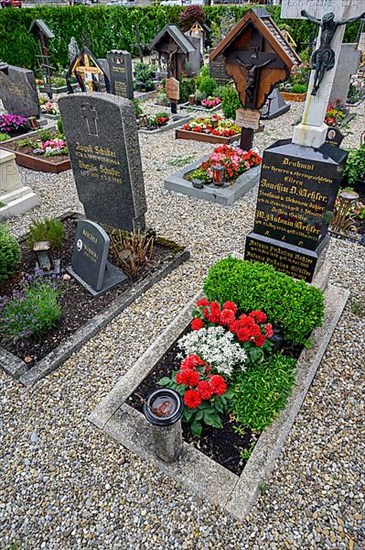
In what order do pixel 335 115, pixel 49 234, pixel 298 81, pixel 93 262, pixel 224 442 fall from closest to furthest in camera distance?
pixel 224 442 → pixel 93 262 → pixel 49 234 → pixel 335 115 → pixel 298 81

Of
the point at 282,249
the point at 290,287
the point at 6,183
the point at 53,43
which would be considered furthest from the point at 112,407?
the point at 53,43

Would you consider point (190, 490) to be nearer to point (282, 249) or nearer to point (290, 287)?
point (290, 287)

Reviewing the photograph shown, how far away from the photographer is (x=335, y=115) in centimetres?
1070

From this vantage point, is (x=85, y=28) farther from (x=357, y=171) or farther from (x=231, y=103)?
(x=357, y=171)

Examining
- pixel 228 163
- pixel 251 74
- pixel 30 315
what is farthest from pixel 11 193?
pixel 251 74

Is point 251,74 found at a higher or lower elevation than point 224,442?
higher

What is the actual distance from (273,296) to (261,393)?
901 mm

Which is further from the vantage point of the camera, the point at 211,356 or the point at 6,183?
the point at 6,183

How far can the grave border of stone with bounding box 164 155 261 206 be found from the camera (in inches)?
273

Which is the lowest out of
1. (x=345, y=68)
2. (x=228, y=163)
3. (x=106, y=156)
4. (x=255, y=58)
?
(x=228, y=163)

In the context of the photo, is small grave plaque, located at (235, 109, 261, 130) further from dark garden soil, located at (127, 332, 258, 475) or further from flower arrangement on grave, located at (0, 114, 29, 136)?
dark garden soil, located at (127, 332, 258, 475)

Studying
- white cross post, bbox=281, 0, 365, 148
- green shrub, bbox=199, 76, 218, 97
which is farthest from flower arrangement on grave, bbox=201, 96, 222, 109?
white cross post, bbox=281, 0, 365, 148

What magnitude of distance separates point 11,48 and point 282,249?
17.8 meters

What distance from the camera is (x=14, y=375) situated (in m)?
3.73
